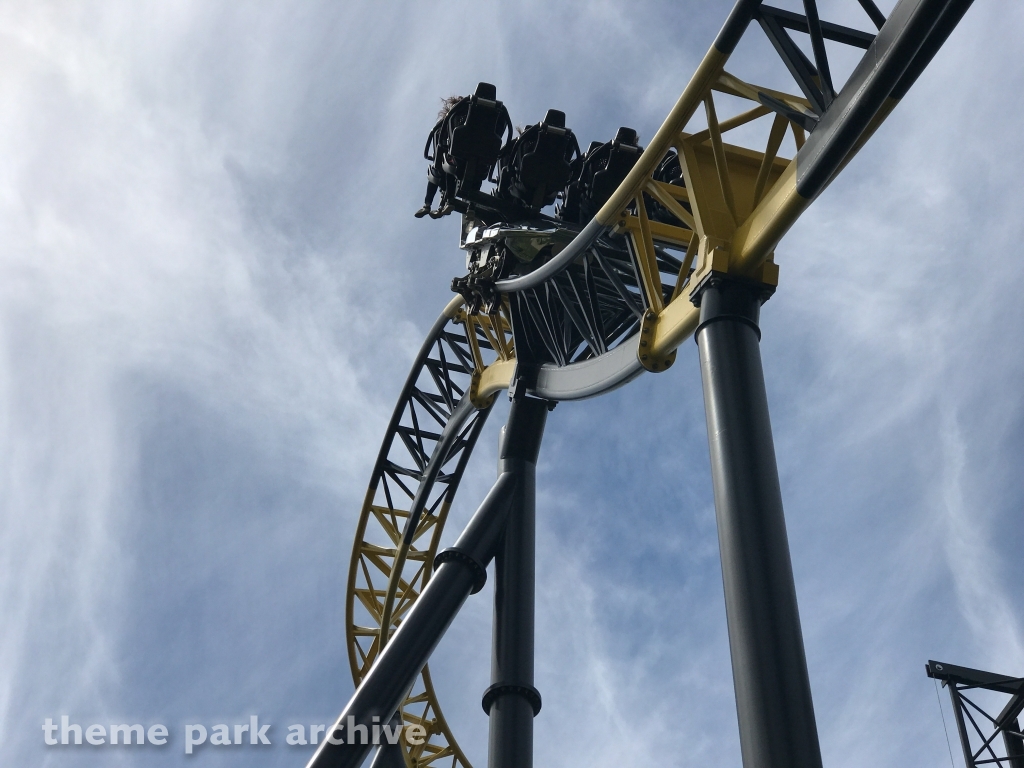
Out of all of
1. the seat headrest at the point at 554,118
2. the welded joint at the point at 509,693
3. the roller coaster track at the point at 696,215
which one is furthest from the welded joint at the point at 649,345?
the seat headrest at the point at 554,118

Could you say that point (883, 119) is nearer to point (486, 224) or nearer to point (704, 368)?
point (704, 368)

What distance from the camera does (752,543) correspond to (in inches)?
224

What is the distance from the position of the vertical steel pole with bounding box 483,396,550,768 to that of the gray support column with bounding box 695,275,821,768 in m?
4.34

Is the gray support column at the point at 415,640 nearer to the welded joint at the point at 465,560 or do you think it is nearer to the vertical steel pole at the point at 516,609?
the welded joint at the point at 465,560

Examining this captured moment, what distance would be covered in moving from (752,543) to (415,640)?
4.50 metres

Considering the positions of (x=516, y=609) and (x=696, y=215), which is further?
(x=516, y=609)

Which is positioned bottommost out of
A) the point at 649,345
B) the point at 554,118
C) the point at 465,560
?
the point at 465,560

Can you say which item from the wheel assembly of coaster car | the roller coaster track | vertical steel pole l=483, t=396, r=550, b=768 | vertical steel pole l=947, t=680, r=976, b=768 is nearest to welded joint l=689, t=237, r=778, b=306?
the roller coaster track

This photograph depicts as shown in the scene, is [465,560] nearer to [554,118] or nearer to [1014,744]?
[554,118]

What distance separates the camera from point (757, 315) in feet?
22.6

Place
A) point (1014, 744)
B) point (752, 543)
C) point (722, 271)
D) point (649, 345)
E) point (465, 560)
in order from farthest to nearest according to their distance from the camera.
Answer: point (1014, 744), point (465, 560), point (649, 345), point (722, 271), point (752, 543)

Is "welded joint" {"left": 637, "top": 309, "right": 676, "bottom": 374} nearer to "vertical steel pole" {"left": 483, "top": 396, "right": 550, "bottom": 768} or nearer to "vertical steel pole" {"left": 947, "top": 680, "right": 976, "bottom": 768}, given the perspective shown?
"vertical steel pole" {"left": 483, "top": 396, "right": 550, "bottom": 768}

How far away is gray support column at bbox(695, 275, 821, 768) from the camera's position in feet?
16.8

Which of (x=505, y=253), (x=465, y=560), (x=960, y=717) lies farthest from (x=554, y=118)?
(x=960, y=717)
